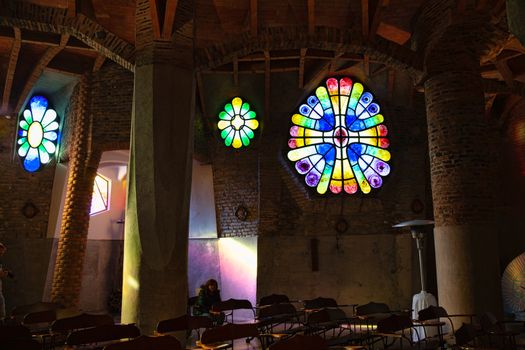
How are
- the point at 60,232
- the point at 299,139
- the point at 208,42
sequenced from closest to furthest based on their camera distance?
the point at 208,42
the point at 60,232
the point at 299,139

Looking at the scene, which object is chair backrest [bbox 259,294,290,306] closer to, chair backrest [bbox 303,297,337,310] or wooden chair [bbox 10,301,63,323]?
chair backrest [bbox 303,297,337,310]

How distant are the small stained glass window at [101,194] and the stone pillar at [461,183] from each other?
10.6m

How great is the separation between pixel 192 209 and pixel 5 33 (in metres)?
6.75

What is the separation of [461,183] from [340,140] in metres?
5.64

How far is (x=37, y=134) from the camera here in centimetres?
1302

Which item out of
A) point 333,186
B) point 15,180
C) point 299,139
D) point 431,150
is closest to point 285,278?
point 333,186

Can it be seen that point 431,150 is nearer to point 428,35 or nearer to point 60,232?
point 428,35

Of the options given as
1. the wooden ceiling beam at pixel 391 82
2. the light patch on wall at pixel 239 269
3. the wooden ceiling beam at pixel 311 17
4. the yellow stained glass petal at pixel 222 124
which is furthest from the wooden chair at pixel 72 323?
the wooden ceiling beam at pixel 391 82

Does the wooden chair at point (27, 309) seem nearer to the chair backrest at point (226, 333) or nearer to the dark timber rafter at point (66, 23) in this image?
the chair backrest at point (226, 333)

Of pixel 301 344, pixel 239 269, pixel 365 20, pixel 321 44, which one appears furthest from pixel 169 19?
pixel 239 269

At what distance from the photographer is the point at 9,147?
484 inches

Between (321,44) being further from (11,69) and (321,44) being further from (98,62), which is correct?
(11,69)

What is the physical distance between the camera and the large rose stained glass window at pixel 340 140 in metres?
13.5

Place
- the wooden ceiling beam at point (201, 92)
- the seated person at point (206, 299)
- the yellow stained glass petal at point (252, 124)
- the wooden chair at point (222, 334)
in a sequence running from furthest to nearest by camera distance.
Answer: the yellow stained glass petal at point (252, 124) → the wooden ceiling beam at point (201, 92) → the seated person at point (206, 299) → the wooden chair at point (222, 334)
